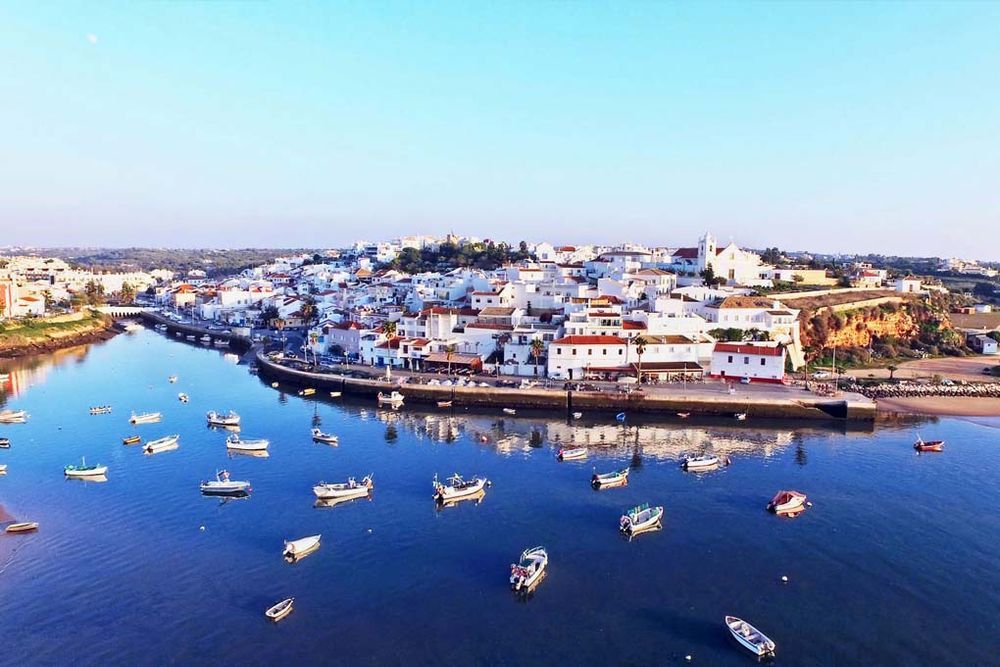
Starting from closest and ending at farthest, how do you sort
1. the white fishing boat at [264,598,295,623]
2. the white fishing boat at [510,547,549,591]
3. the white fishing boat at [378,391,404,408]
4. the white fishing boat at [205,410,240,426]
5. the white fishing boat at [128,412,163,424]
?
the white fishing boat at [264,598,295,623], the white fishing boat at [510,547,549,591], the white fishing boat at [205,410,240,426], the white fishing boat at [128,412,163,424], the white fishing boat at [378,391,404,408]

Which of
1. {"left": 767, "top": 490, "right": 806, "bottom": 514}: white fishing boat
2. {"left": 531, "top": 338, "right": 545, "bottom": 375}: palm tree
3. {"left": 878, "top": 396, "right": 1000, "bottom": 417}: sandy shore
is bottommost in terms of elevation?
{"left": 767, "top": 490, "right": 806, "bottom": 514}: white fishing boat

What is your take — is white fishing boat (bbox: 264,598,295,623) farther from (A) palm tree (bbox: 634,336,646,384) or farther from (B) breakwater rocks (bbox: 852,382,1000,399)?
(B) breakwater rocks (bbox: 852,382,1000,399)

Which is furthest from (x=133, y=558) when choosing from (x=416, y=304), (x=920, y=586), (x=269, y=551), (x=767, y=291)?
(x=767, y=291)

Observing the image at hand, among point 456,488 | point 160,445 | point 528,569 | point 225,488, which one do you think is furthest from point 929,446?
point 160,445

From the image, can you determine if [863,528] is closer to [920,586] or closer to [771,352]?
[920,586]

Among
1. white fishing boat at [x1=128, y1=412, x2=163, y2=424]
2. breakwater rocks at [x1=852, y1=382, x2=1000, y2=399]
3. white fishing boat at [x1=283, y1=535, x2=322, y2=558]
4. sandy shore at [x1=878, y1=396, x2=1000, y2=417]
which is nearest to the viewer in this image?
white fishing boat at [x1=283, y1=535, x2=322, y2=558]

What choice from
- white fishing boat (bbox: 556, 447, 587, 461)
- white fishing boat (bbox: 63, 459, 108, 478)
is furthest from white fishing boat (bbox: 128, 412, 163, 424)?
white fishing boat (bbox: 556, 447, 587, 461)

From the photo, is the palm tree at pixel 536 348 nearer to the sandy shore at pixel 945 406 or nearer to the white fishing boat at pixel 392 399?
the white fishing boat at pixel 392 399
